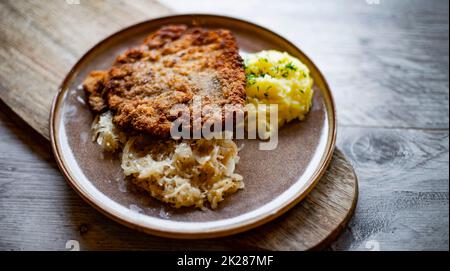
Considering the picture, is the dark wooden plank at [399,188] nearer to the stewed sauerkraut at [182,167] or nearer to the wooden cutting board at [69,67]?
the wooden cutting board at [69,67]

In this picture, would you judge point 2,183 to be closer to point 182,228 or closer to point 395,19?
point 182,228

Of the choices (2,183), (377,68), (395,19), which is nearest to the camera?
(2,183)

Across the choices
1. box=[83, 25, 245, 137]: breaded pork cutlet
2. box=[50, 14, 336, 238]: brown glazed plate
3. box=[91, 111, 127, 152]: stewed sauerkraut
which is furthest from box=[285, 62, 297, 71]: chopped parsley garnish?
box=[91, 111, 127, 152]: stewed sauerkraut

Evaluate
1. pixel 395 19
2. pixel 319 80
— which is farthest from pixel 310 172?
pixel 395 19

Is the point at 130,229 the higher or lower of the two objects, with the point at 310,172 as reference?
lower

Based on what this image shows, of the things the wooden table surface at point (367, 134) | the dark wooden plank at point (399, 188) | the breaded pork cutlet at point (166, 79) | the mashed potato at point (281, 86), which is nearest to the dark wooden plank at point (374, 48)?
the wooden table surface at point (367, 134)

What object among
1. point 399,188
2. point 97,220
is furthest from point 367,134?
point 97,220
